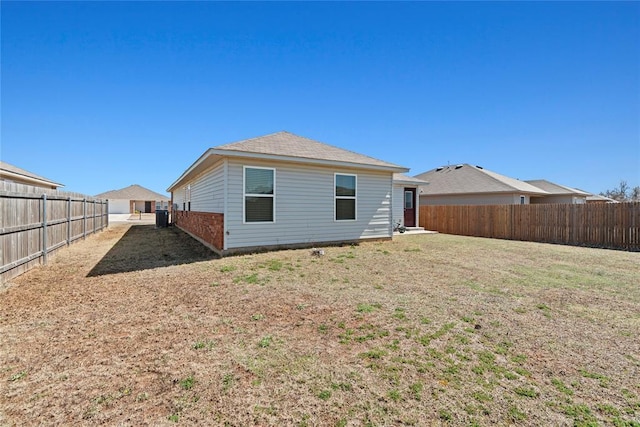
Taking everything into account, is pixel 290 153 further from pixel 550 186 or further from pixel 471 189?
pixel 550 186

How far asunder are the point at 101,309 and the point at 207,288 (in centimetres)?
147

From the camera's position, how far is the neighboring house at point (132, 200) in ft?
151

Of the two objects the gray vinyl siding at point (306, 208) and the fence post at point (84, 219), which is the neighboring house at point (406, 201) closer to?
the gray vinyl siding at point (306, 208)

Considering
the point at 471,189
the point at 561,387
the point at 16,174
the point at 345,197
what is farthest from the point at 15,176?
the point at 471,189

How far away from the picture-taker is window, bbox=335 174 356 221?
979cm

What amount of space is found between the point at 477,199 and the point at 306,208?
1502 centimetres

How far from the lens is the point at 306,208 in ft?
30.1

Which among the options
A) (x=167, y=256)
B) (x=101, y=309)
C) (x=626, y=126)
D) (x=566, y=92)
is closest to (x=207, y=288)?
(x=101, y=309)

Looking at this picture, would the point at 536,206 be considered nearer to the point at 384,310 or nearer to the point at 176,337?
the point at 384,310

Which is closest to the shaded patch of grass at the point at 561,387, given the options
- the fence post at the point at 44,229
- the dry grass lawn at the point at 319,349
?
the dry grass lawn at the point at 319,349

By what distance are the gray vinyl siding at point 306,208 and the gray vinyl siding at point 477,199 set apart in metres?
11.5

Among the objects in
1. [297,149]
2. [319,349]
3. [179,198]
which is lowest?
[319,349]

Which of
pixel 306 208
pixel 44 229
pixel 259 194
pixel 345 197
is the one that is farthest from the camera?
pixel 345 197

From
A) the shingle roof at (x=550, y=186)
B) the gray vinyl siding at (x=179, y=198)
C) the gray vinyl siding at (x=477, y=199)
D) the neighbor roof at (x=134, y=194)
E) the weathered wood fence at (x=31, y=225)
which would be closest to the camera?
the weathered wood fence at (x=31, y=225)
